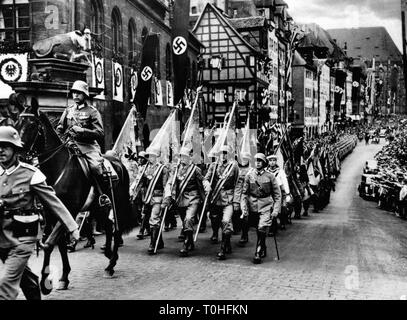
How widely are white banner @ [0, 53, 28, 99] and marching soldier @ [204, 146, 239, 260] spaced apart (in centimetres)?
779

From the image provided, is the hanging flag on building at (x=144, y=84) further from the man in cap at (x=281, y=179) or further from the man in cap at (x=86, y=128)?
the man in cap at (x=86, y=128)

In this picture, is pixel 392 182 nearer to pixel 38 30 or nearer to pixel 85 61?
pixel 85 61

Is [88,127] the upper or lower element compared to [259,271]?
upper

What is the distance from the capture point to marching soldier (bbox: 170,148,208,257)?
11648 mm

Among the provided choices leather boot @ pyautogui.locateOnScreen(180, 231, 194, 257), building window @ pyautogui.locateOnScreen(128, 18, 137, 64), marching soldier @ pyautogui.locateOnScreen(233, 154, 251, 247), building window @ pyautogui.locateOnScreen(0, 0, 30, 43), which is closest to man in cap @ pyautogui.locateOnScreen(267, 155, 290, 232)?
marching soldier @ pyautogui.locateOnScreen(233, 154, 251, 247)

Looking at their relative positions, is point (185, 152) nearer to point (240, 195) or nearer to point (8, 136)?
point (240, 195)

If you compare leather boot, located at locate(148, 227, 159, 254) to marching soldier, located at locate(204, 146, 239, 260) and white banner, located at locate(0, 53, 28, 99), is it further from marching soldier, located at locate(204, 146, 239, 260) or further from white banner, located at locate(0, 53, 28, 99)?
white banner, located at locate(0, 53, 28, 99)

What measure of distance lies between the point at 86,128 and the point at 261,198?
3819 mm

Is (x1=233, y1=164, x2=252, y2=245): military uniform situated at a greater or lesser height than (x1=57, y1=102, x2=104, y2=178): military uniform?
lesser

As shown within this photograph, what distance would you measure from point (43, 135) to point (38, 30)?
10.8 meters

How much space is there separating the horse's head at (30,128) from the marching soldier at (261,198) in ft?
14.9

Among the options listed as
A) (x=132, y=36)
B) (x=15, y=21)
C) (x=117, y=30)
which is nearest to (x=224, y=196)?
(x=15, y=21)

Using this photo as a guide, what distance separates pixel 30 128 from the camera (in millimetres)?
8477

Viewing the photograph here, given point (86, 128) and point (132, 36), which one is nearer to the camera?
point (86, 128)
